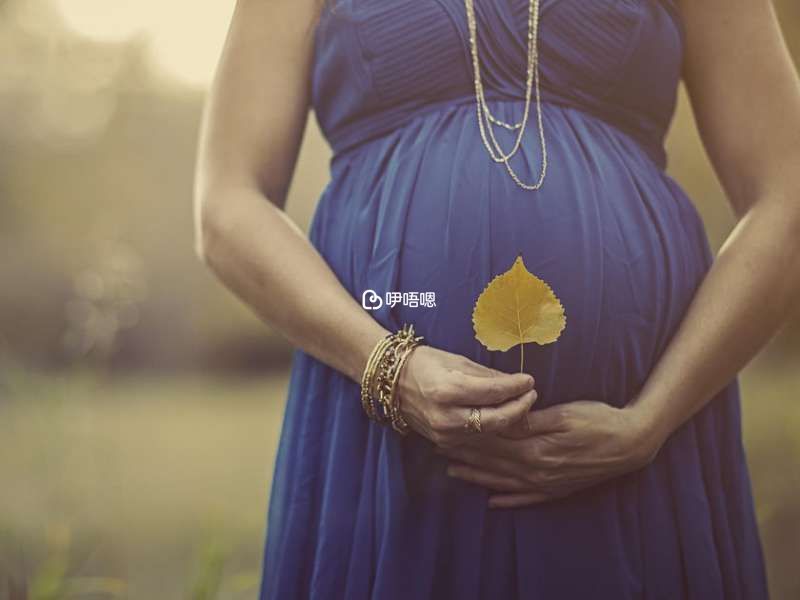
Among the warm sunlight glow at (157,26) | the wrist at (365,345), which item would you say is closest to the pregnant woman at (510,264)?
the wrist at (365,345)

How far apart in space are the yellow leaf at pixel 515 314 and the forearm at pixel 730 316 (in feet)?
0.37

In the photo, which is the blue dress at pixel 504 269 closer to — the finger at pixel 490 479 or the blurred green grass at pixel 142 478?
the finger at pixel 490 479

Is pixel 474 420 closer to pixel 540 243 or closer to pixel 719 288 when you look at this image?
pixel 540 243

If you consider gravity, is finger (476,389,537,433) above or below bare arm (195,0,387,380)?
below

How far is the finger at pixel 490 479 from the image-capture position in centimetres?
79

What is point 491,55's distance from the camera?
825mm

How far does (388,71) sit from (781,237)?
1.28ft

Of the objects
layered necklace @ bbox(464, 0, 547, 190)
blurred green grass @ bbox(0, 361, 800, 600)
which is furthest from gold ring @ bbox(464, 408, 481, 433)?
blurred green grass @ bbox(0, 361, 800, 600)

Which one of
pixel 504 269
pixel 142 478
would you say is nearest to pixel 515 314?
pixel 504 269

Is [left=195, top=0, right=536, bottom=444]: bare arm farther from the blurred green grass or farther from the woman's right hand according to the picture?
the blurred green grass

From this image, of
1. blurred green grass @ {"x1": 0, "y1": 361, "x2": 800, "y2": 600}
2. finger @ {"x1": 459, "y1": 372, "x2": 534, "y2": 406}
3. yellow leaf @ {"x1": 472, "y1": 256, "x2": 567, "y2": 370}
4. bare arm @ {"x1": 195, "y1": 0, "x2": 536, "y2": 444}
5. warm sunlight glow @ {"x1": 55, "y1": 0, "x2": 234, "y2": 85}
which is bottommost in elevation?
blurred green grass @ {"x1": 0, "y1": 361, "x2": 800, "y2": 600}

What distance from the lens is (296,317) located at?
826 millimetres

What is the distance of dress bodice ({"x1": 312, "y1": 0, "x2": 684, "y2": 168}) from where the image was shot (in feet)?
2.70

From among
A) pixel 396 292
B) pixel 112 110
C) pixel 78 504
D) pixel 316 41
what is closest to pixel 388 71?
pixel 316 41
